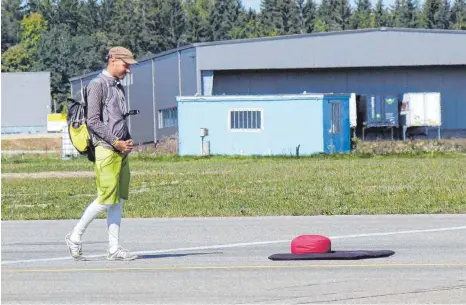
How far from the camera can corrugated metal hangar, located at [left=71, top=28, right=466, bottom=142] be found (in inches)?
2267

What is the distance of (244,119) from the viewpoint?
2003 inches

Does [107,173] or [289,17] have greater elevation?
[289,17]

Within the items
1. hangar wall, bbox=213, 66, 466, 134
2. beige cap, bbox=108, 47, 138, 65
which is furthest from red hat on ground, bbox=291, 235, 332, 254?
hangar wall, bbox=213, 66, 466, 134

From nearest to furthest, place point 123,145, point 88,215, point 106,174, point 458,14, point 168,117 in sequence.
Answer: point 123,145 < point 106,174 < point 88,215 < point 168,117 < point 458,14

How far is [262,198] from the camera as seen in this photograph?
21250 millimetres

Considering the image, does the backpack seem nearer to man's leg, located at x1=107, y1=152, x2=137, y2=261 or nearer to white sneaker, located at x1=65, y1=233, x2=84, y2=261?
man's leg, located at x1=107, y1=152, x2=137, y2=261

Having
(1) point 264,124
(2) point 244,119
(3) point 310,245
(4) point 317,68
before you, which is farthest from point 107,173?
(4) point 317,68

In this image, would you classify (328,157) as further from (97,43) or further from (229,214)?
(97,43)

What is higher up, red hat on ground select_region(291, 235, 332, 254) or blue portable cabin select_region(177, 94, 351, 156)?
blue portable cabin select_region(177, 94, 351, 156)

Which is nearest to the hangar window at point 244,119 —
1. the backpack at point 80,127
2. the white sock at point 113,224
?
the white sock at point 113,224

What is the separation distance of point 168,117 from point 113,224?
4700cm

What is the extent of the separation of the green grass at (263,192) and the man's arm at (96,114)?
6714 millimetres

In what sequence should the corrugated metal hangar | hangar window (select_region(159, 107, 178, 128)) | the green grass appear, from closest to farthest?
1. the green grass
2. hangar window (select_region(159, 107, 178, 128))
3. the corrugated metal hangar

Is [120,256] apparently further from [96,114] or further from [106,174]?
[96,114]
